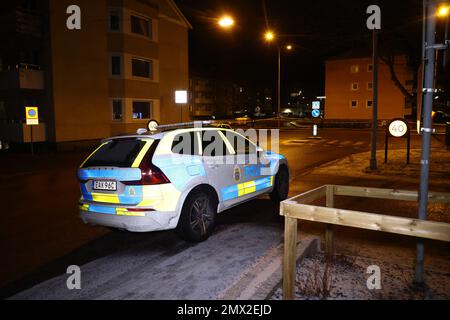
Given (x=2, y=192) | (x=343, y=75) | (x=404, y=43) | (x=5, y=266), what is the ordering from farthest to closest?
(x=343, y=75)
(x=404, y=43)
(x=2, y=192)
(x=5, y=266)

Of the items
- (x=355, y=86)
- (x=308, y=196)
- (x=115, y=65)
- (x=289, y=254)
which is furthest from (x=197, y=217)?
(x=355, y=86)

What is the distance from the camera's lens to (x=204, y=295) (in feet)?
13.1

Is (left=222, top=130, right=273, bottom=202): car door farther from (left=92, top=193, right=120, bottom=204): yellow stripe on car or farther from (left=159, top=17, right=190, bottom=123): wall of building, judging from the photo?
(left=159, top=17, right=190, bottom=123): wall of building

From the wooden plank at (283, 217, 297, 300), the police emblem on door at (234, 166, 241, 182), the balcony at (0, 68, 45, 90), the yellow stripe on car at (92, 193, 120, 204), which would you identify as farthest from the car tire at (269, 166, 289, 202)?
the balcony at (0, 68, 45, 90)

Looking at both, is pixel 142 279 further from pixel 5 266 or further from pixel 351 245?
pixel 351 245

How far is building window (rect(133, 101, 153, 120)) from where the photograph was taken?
2747 cm

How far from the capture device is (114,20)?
24578 mm

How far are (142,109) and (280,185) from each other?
2125cm

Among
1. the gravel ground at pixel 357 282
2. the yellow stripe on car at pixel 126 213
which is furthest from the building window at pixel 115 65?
the gravel ground at pixel 357 282

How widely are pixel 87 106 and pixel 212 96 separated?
70248mm

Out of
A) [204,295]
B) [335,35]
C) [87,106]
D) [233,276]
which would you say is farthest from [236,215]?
[335,35]

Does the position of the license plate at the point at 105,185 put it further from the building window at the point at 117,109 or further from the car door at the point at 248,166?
the building window at the point at 117,109

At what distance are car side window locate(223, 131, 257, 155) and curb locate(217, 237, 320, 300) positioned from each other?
101 inches

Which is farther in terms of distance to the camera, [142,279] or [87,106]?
[87,106]
